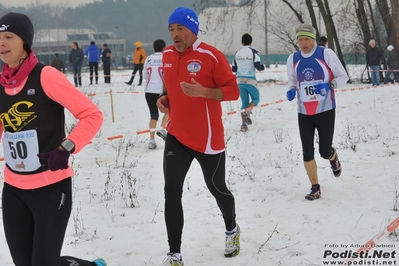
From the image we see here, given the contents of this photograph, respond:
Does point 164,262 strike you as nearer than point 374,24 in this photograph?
Yes

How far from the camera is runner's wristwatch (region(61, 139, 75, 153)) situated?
3125 millimetres

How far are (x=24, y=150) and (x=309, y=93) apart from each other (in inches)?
152

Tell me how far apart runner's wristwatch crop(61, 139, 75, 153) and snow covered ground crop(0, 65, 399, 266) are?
6.19ft

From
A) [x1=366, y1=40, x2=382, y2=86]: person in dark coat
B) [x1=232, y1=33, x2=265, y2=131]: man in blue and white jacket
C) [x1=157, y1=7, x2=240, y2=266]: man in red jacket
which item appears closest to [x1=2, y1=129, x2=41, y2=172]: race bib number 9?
[x1=157, y1=7, x2=240, y2=266]: man in red jacket

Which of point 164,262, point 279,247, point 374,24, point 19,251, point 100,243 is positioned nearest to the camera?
point 19,251

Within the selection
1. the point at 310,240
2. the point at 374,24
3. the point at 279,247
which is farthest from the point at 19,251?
the point at 374,24

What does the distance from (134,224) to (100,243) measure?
0.59 meters

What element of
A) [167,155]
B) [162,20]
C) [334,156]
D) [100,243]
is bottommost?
[100,243]

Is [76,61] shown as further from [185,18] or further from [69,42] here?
[69,42]

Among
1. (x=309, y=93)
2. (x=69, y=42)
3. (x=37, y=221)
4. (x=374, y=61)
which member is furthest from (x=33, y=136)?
(x=69, y=42)

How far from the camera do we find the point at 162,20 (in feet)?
502

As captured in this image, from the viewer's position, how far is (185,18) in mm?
4465

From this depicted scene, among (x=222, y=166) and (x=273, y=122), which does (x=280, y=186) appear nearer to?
(x=222, y=166)

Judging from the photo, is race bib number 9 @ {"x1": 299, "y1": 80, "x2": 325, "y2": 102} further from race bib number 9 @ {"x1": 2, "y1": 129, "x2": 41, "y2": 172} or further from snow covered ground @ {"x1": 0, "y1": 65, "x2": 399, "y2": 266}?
race bib number 9 @ {"x1": 2, "y1": 129, "x2": 41, "y2": 172}
